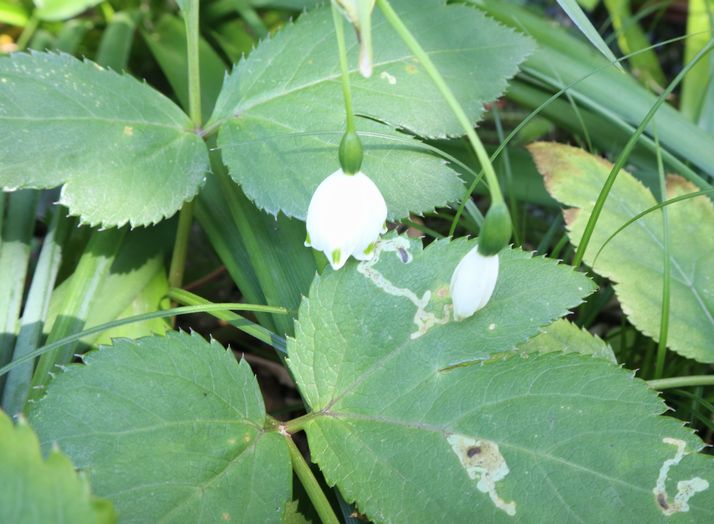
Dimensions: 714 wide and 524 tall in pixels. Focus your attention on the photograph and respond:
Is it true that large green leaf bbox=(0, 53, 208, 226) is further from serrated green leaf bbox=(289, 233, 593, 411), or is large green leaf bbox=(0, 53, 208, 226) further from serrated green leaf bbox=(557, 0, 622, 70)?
serrated green leaf bbox=(557, 0, 622, 70)

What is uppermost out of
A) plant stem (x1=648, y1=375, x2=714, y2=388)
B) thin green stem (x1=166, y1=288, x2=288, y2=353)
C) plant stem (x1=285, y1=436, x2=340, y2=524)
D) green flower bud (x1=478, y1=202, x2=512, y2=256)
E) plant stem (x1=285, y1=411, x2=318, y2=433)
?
green flower bud (x1=478, y1=202, x2=512, y2=256)

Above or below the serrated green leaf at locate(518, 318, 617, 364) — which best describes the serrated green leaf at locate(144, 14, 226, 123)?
above

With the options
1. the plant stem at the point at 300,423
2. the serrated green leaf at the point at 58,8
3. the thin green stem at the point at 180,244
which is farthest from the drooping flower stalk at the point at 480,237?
the serrated green leaf at the point at 58,8

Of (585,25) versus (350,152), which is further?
(585,25)

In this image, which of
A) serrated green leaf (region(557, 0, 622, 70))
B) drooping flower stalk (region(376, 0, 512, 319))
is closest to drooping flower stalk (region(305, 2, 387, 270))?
drooping flower stalk (region(376, 0, 512, 319))

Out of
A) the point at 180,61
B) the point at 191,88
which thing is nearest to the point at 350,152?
the point at 191,88

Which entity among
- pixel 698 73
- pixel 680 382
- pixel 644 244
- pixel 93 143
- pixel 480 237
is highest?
pixel 93 143

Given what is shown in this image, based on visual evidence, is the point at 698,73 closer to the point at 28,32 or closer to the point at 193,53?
the point at 193,53
